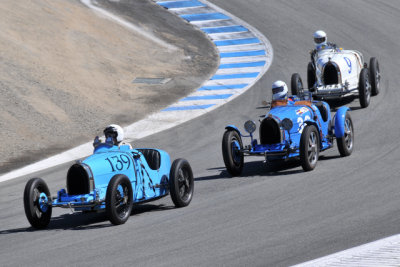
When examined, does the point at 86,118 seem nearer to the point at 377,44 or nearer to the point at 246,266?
the point at 377,44

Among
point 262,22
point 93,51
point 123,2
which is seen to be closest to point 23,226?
point 93,51

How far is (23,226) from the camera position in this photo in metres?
12.6

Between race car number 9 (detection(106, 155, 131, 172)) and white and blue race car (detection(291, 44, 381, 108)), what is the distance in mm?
10141

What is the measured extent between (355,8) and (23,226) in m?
24.6

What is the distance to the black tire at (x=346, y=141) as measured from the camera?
1574 centimetres

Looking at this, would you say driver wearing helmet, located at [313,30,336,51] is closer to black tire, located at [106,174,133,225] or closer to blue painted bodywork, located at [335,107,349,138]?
blue painted bodywork, located at [335,107,349,138]

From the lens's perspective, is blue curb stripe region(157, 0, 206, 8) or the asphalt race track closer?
the asphalt race track

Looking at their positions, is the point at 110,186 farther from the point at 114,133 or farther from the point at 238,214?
the point at 238,214

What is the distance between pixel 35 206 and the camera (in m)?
12.0

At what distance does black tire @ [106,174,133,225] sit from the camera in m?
11.3

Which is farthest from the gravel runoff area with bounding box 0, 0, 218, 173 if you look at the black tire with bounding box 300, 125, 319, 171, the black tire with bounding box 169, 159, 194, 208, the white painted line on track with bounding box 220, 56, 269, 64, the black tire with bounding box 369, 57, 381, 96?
the black tire with bounding box 300, 125, 319, 171

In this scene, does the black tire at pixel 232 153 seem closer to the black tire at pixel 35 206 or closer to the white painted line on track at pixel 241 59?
the black tire at pixel 35 206

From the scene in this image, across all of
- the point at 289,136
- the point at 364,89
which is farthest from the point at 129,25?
the point at 289,136

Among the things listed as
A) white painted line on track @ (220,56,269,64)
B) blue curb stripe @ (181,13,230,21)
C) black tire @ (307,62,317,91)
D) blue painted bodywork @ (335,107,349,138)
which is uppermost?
blue curb stripe @ (181,13,230,21)
